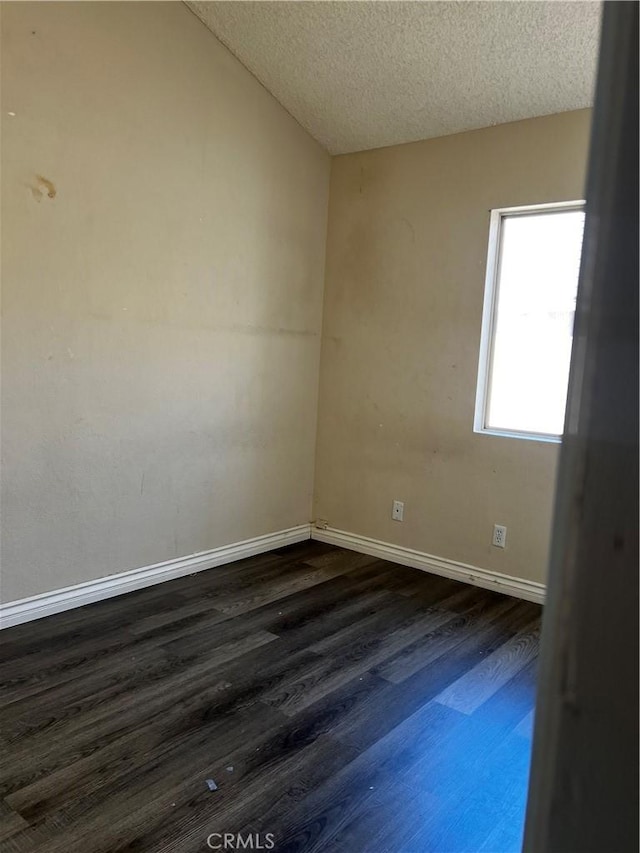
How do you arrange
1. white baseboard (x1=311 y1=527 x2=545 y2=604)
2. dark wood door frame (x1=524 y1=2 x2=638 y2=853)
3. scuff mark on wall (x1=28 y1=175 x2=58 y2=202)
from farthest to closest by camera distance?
white baseboard (x1=311 y1=527 x2=545 y2=604), scuff mark on wall (x1=28 y1=175 x2=58 y2=202), dark wood door frame (x1=524 y1=2 x2=638 y2=853)

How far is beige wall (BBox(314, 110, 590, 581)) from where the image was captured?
3.20 meters

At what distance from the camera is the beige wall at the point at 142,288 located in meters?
2.52

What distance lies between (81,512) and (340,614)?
1330 millimetres

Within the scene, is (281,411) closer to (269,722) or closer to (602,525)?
(269,722)

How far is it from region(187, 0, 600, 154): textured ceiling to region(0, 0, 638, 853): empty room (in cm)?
2

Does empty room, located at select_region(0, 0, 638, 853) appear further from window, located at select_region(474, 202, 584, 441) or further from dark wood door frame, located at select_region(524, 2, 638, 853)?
dark wood door frame, located at select_region(524, 2, 638, 853)

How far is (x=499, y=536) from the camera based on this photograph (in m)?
3.34

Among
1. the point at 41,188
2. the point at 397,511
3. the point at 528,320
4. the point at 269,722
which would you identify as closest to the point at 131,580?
the point at 269,722

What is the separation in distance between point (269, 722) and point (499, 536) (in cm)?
182

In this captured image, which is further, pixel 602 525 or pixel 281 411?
pixel 281 411

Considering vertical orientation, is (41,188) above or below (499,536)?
above

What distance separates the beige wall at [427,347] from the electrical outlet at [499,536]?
3 centimetres

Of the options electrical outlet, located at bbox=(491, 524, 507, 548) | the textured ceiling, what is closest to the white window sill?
electrical outlet, located at bbox=(491, 524, 507, 548)

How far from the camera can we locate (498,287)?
3.35 metres
